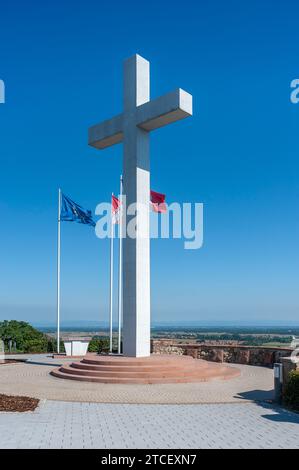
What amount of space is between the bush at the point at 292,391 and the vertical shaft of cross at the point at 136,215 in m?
5.59

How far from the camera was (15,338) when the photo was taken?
1340 inches

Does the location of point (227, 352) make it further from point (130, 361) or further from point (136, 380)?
point (136, 380)

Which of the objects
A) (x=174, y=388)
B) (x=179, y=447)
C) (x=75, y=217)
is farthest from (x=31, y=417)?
(x=75, y=217)

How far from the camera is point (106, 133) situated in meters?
15.9

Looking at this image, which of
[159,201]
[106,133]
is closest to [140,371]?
[159,201]

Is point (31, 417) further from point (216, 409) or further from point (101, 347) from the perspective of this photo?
point (101, 347)

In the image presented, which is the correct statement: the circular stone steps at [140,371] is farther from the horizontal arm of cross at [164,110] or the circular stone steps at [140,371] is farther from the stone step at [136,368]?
the horizontal arm of cross at [164,110]

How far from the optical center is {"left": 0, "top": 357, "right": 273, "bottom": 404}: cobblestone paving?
10.3 m

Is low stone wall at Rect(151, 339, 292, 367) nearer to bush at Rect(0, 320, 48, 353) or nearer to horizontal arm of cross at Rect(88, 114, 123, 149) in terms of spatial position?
horizontal arm of cross at Rect(88, 114, 123, 149)

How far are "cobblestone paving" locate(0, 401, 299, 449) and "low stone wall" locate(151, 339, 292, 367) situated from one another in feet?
25.1

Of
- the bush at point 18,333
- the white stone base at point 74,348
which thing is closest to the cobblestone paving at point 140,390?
the white stone base at point 74,348

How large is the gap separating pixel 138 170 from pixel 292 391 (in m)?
8.14

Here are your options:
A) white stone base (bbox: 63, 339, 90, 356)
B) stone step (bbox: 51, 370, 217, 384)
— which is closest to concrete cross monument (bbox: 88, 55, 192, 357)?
stone step (bbox: 51, 370, 217, 384)
